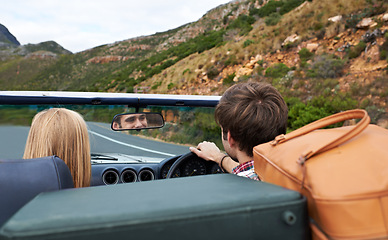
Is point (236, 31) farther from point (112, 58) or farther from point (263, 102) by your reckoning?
point (112, 58)

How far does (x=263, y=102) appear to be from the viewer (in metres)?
2.05

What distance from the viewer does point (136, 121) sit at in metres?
3.35

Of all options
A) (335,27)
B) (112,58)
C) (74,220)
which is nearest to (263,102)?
(74,220)

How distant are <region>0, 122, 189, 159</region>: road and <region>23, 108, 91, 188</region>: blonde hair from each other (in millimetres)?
835

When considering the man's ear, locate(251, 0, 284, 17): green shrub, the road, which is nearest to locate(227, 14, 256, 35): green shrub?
locate(251, 0, 284, 17): green shrub

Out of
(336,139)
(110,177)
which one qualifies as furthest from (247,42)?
(336,139)

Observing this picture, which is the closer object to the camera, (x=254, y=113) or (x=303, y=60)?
(x=254, y=113)

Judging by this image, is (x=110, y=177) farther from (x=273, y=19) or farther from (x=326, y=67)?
(x=273, y=19)

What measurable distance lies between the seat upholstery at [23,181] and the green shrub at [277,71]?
70.6 feet

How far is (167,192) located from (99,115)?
2.18 metres

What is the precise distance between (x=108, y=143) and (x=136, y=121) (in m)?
0.57

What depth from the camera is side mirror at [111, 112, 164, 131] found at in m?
3.28

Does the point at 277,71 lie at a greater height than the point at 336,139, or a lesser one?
lesser

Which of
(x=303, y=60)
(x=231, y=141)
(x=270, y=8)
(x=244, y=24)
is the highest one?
(x=270, y=8)
